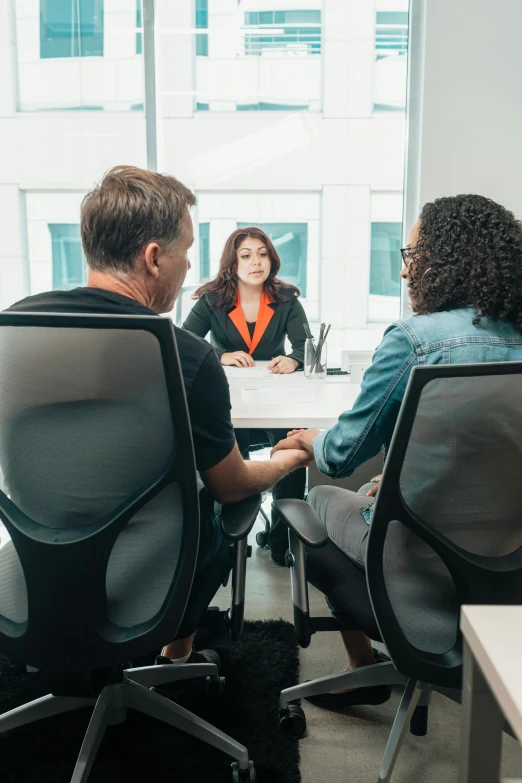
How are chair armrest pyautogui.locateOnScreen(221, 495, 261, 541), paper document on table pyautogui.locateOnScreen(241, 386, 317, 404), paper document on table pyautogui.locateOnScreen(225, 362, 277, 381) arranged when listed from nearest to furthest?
chair armrest pyautogui.locateOnScreen(221, 495, 261, 541) → paper document on table pyautogui.locateOnScreen(241, 386, 317, 404) → paper document on table pyautogui.locateOnScreen(225, 362, 277, 381)

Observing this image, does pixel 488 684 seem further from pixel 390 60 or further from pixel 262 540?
pixel 390 60

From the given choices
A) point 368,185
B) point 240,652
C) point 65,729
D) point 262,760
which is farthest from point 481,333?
point 368,185

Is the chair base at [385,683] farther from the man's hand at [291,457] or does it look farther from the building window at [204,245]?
the building window at [204,245]

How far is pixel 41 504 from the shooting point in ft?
4.39

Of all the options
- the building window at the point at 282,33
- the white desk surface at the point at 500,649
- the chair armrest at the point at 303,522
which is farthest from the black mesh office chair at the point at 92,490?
the building window at the point at 282,33

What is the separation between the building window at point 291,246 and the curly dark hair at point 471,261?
283cm

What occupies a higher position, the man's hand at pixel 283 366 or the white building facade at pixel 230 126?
the white building facade at pixel 230 126

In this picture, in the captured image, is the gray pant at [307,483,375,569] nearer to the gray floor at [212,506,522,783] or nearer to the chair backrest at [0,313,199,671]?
the chair backrest at [0,313,199,671]

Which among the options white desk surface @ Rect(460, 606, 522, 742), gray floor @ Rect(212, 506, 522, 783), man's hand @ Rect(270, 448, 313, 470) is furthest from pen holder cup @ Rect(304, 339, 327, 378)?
white desk surface @ Rect(460, 606, 522, 742)

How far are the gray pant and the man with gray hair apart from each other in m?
0.20

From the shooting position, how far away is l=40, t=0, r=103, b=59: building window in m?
4.15

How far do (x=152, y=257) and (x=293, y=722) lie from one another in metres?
1.17

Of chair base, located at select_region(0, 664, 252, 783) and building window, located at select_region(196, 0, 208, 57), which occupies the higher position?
building window, located at select_region(196, 0, 208, 57)

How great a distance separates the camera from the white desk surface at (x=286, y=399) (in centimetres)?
208
